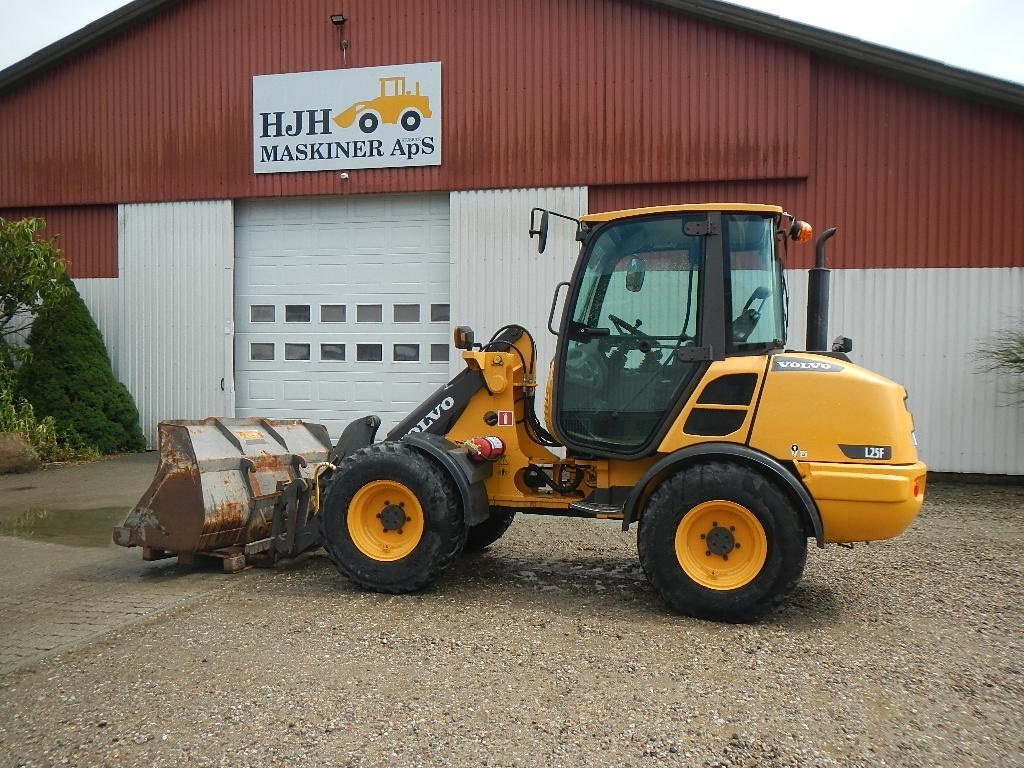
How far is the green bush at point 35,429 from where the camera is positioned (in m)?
12.0

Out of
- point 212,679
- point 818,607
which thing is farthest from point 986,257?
point 212,679

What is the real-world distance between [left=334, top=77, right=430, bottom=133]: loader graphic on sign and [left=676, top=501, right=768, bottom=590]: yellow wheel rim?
844cm

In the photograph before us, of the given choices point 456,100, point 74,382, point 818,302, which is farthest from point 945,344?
point 74,382

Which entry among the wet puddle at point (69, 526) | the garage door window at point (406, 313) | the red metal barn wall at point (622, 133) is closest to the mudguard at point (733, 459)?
the wet puddle at point (69, 526)

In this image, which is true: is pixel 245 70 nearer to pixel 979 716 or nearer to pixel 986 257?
pixel 986 257

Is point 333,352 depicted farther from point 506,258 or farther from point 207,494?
point 207,494

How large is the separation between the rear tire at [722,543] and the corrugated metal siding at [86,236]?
11.0m

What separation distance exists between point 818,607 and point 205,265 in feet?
33.8

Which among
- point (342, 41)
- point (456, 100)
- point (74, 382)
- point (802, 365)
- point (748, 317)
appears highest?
point (342, 41)

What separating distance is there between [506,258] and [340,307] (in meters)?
2.53

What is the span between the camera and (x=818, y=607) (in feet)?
18.3

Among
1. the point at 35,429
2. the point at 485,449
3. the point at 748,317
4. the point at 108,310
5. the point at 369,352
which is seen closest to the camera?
the point at 748,317

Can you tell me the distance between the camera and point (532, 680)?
4234mm

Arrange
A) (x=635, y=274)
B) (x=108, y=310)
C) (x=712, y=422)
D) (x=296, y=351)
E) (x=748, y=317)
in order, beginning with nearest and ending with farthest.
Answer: (x=712, y=422), (x=748, y=317), (x=635, y=274), (x=296, y=351), (x=108, y=310)
